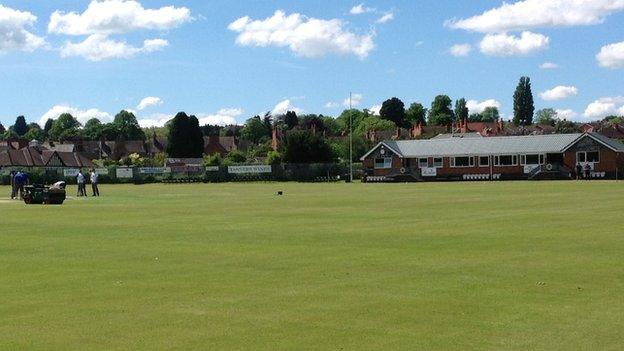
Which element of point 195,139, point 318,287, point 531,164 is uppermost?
point 195,139

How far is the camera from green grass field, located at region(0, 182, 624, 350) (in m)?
9.21

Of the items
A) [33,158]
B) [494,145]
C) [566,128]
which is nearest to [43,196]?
[494,145]

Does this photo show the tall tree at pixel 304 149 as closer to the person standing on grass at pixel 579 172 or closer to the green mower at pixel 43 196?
the person standing on grass at pixel 579 172

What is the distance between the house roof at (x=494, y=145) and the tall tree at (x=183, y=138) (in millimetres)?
70277

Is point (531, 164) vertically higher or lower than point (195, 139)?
lower

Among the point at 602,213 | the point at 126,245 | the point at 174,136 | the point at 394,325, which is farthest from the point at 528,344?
the point at 174,136

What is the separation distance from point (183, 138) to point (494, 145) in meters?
81.8

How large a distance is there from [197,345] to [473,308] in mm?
3585

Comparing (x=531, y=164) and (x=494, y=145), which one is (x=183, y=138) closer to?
(x=494, y=145)

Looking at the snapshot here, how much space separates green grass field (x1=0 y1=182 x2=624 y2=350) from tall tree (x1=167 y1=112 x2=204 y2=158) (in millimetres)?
137360

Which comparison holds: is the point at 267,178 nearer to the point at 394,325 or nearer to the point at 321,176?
the point at 321,176

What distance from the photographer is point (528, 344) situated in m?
8.77

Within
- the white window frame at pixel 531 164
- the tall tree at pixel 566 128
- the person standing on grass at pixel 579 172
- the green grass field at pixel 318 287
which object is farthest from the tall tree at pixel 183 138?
the green grass field at pixel 318 287

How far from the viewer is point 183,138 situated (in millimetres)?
161000
